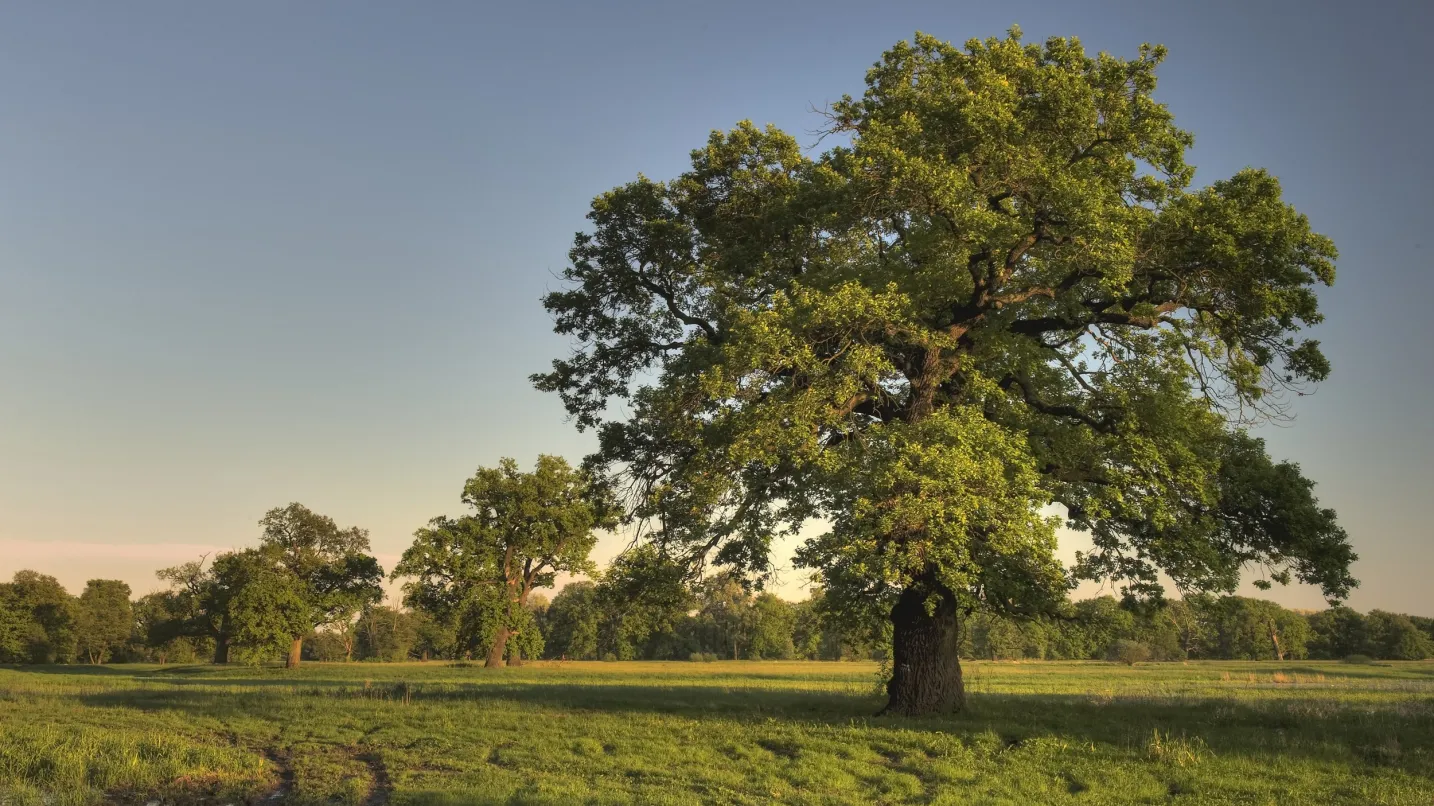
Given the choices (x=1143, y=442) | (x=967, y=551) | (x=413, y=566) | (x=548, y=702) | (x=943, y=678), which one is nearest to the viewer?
(x=967, y=551)

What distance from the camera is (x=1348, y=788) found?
12570 millimetres

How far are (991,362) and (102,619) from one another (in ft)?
418

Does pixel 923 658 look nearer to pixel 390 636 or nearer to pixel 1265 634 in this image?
pixel 1265 634

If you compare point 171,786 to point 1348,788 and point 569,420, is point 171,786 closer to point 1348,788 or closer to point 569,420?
point 569,420

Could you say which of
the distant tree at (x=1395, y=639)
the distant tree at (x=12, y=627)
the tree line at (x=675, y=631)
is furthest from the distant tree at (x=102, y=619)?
the distant tree at (x=1395, y=639)

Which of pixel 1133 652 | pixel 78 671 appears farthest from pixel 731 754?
pixel 1133 652

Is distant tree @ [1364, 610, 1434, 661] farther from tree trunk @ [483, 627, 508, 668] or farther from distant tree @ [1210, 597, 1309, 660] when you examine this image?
tree trunk @ [483, 627, 508, 668]

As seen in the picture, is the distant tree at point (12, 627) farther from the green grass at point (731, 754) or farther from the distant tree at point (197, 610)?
the green grass at point (731, 754)

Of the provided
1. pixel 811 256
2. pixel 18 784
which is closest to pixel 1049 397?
pixel 811 256

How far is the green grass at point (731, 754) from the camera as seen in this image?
12.5m

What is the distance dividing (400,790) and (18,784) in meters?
5.80

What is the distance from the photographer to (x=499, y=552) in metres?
59.0

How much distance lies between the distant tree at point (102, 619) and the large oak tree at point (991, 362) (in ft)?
386

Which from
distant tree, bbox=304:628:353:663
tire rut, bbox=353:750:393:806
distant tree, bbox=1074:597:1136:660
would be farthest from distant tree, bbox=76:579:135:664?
distant tree, bbox=1074:597:1136:660
